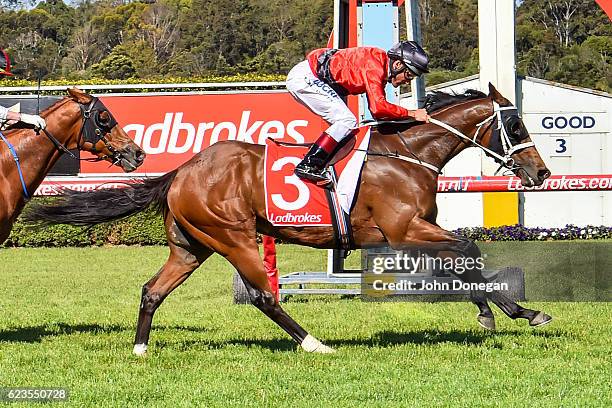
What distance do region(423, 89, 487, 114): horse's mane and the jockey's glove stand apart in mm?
2782

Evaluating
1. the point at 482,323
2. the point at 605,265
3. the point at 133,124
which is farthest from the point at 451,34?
the point at 482,323

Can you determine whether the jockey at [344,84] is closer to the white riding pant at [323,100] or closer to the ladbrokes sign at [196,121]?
the white riding pant at [323,100]

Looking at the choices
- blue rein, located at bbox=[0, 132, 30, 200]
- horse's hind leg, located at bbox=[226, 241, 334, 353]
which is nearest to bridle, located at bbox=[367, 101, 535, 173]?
horse's hind leg, located at bbox=[226, 241, 334, 353]

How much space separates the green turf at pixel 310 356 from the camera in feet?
15.9

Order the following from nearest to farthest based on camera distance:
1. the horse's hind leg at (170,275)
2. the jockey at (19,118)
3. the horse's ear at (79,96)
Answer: the horse's hind leg at (170,275)
the jockey at (19,118)
the horse's ear at (79,96)

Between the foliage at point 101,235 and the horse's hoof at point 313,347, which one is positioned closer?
the horse's hoof at point 313,347

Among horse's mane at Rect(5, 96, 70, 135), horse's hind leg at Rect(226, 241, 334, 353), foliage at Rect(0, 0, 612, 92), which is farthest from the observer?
foliage at Rect(0, 0, 612, 92)

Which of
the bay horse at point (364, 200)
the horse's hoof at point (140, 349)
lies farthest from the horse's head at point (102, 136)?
the horse's hoof at point (140, 349)

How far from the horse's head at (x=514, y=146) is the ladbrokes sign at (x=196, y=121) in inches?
293

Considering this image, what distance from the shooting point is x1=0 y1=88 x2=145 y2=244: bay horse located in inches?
263

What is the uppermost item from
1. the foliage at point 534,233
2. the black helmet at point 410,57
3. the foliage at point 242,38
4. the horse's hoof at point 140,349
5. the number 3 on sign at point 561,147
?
the black helmet at point 410,57

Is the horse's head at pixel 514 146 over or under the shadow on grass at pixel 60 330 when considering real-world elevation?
over

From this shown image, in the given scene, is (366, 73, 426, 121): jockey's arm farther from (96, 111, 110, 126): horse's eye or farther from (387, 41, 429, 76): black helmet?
(96, 111, 110, 126): horse's eye

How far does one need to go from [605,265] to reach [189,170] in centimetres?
585
